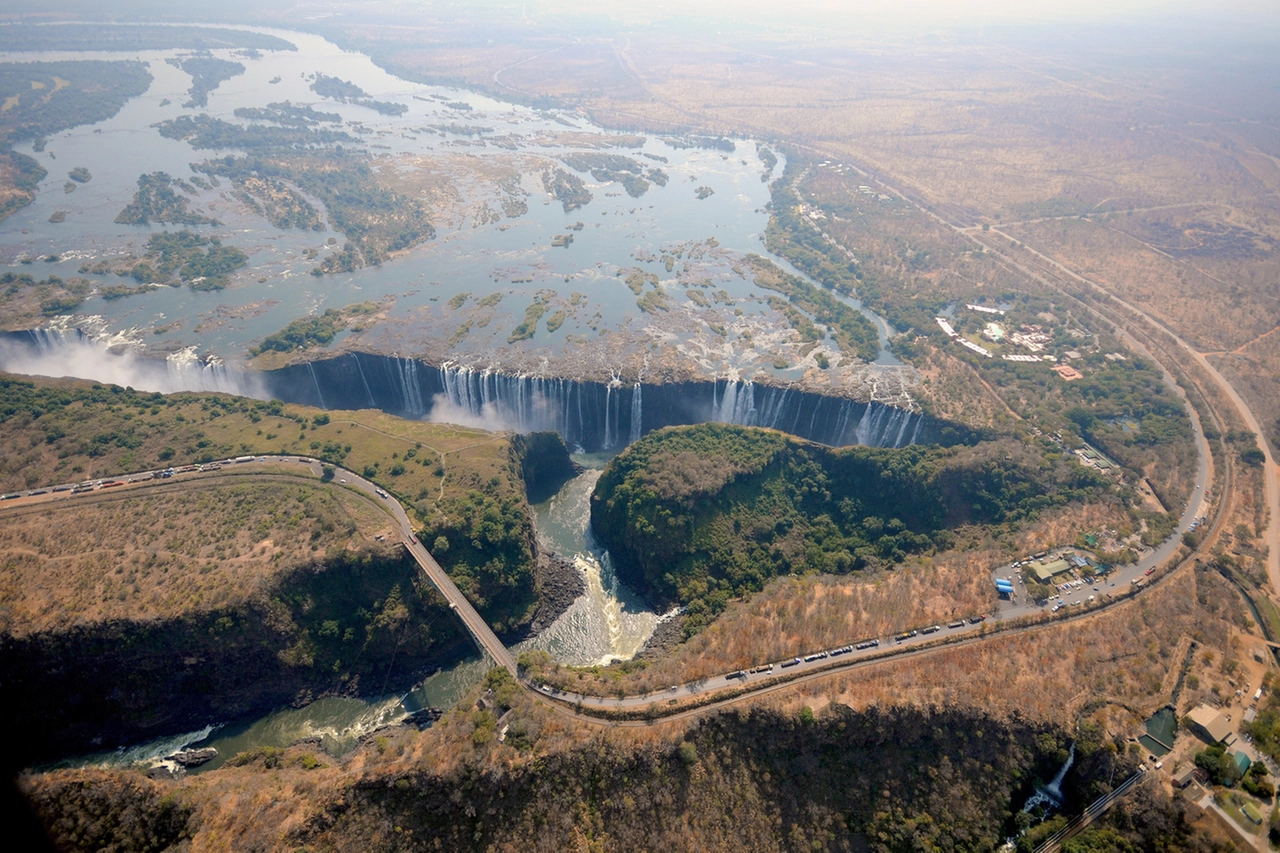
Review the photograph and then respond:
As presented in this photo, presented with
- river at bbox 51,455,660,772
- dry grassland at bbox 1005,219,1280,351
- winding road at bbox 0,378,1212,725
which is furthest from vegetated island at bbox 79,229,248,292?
dry grassland at bbox 1005,219,1280,351

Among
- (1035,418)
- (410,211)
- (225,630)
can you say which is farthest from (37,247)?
(1035,418)

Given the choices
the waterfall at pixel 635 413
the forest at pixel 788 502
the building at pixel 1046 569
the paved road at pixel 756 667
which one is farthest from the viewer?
the waterfall at pixel 635 413

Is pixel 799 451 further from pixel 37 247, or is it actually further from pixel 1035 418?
pixel 37 247

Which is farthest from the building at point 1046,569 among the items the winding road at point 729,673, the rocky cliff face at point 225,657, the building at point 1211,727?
the rocky cliff face at point 225,657

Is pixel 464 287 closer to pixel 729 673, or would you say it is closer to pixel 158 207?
pixel 158 207

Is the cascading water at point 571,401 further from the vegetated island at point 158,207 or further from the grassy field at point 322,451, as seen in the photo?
the vegetated island at point 158,207

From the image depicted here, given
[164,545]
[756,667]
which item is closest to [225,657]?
[164,545]
